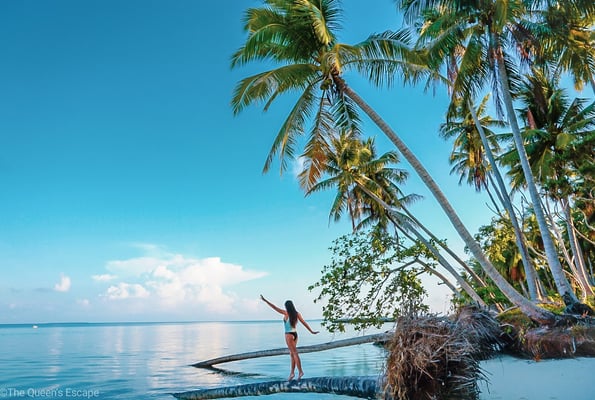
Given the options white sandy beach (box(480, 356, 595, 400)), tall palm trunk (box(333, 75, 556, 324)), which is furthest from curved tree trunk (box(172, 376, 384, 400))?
tall palm trunk (box(333, 75, 556, 324))

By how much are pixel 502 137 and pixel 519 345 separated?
1291 centimetres

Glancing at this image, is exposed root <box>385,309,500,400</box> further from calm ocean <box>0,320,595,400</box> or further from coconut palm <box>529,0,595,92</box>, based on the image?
coconut palm <box>529,0,595,92</box>

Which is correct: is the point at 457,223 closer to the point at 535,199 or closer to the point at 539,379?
the point at 535,199

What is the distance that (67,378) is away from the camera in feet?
53.0

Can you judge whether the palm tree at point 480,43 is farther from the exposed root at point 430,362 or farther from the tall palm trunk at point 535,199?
the exposed root at point 430,362

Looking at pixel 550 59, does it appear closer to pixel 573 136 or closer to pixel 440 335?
pixel 573 136

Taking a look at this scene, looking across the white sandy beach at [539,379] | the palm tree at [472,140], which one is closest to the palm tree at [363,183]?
the palm tree at [472,140]

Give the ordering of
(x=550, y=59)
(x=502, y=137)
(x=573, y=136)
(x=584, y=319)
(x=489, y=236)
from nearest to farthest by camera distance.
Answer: (x=584, y=319), (x=550, y=59), (x=573, y=136), (x=502, y=137), (x=489, y=236)

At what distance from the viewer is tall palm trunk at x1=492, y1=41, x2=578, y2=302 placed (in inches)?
440

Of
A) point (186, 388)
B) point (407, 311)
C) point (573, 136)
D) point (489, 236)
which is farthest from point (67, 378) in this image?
point (573, 136)

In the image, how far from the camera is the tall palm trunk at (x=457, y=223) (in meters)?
10.3

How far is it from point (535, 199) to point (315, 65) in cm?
721

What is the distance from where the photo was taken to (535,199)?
39.2 ft

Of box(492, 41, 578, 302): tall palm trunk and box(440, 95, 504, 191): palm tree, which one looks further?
box(440, 95, 504, 191): palm tree
